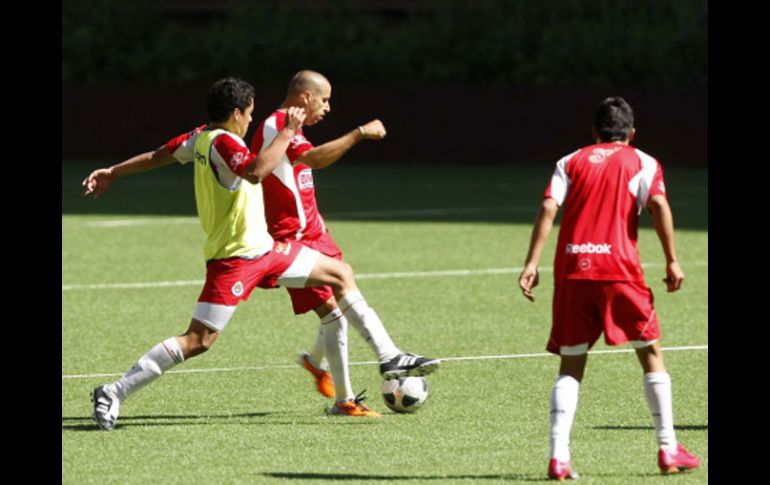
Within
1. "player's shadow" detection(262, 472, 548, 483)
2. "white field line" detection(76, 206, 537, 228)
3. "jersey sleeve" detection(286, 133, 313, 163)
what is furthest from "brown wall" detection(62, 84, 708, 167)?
"player's shadow" detection(262, 472, 548, 483)

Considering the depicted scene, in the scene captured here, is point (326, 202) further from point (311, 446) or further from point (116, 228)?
point (311, 446)

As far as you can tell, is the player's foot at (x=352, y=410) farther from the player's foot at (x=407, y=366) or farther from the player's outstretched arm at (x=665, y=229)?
the player's outstretched arm at (x=665, y=229)

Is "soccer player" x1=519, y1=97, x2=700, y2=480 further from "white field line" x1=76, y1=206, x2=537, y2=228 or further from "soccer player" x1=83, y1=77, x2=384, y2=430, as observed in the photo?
"white field line" x1=76, y1=206, x2=537, y2=228

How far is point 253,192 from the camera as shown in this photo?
8.94 metres

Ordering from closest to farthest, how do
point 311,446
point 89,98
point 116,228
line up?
point 311,446 < point 116,228 < point 89,98

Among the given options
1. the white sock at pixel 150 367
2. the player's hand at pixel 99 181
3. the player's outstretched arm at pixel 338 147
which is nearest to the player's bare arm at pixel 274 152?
the player's outstretched arm at pixel 338 147

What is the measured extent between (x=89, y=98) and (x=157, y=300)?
24.1 meters

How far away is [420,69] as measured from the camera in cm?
3962

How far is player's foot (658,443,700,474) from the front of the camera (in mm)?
7434

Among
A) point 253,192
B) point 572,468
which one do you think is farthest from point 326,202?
point 572,468

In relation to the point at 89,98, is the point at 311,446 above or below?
below

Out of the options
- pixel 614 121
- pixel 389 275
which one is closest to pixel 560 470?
pixel 614 121

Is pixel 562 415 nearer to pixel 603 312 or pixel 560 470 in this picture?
pixel 560 470

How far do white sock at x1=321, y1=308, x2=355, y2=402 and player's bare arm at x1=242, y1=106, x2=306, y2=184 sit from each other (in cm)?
133
